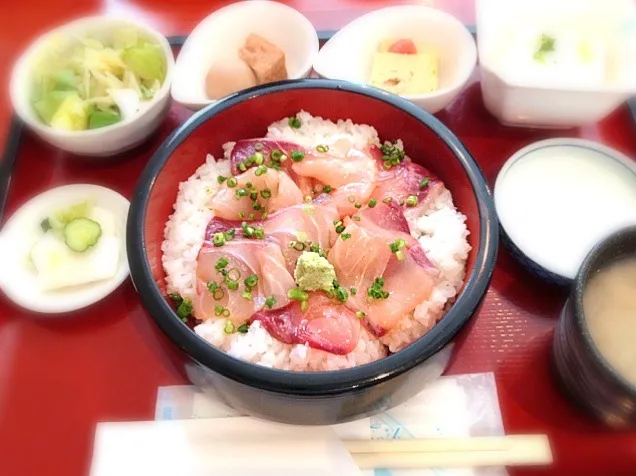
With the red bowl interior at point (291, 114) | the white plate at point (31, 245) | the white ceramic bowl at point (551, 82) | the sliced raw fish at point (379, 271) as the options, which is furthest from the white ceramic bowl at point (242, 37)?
the sliced raw fish at point (379, 271)

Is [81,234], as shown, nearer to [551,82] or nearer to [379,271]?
[379,271]

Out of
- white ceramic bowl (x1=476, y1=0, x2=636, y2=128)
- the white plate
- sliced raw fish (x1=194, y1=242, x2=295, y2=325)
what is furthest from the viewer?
white ceramic bowl (x1=476, y1=0, x2=636, y2=128)

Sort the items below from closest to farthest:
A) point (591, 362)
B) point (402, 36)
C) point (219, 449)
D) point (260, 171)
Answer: point (591, 362) → point (219, 449) → point (260, 171) → point (402, 36)

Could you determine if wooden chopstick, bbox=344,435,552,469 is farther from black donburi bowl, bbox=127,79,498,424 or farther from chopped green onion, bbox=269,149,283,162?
chopped green onion, bbox=269,149,283,162

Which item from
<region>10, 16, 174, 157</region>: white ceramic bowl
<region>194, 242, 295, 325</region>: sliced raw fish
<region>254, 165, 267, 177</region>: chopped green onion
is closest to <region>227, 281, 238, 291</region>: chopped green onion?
<region>194, 242, 295, 325</region>: sliced raw fish

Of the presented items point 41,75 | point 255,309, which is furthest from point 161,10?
point 255,309

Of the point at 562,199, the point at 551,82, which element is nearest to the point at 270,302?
the point at 562,199
